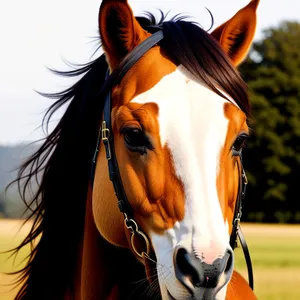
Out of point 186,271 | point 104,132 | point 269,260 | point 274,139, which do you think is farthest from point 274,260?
point 274,139

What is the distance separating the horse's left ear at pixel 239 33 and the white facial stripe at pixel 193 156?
54cm

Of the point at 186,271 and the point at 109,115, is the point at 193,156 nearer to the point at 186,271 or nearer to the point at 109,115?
the point at 186,271

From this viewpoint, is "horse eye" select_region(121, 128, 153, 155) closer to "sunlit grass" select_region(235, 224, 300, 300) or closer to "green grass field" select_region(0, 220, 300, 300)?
"green grass field" select_region(0, 220, 300, 300)

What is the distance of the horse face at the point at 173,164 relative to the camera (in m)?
3.45

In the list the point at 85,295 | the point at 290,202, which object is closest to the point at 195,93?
the point at 85,295

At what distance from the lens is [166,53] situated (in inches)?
161

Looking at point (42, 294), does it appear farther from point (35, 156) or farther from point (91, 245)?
point (35, 156)

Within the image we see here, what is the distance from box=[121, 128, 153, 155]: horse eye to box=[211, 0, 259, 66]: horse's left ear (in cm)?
87

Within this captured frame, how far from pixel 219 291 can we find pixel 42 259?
1506mm

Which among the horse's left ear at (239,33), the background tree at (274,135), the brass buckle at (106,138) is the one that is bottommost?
the background tree at (274,135)

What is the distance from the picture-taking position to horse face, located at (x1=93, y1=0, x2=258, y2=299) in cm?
345

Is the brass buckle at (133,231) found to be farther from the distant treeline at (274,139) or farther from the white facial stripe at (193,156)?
the distant treeline at (274,139)

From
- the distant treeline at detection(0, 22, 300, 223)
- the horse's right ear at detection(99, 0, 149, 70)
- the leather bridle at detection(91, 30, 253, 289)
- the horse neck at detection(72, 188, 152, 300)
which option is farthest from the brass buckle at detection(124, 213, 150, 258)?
the distant treeline at detection(0, 22, 300, 223)

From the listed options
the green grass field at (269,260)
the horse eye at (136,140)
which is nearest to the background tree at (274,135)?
the green grass field at (269,260)
